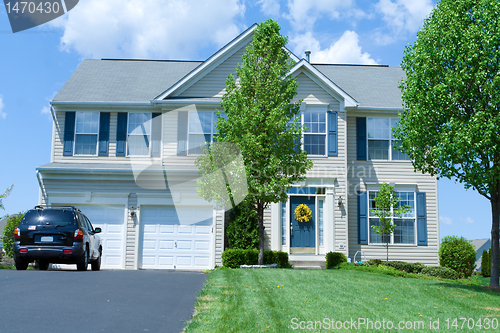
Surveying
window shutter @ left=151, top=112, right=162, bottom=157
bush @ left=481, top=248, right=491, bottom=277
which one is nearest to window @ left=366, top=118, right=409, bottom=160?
bush @ left=481, top=248, right=491, bottom=277

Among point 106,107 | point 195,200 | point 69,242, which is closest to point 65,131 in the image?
point 106,107

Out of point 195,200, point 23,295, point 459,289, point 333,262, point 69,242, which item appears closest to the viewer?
point 23,295

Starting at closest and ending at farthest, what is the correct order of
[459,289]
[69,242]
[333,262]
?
[459,289]
[69,242]
[333,262]

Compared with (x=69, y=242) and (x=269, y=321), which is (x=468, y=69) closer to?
(x=269, y=321)

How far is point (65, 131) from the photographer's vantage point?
1830cm

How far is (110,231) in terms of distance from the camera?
57.3 ft

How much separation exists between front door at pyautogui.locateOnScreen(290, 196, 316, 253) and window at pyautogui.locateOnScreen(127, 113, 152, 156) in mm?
6494

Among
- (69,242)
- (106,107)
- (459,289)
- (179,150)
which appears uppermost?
(106,107)

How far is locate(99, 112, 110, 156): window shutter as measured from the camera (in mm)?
18266

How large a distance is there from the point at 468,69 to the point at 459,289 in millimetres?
5495

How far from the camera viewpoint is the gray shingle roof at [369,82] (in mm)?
19016

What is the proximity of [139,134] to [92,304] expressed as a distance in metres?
12.1

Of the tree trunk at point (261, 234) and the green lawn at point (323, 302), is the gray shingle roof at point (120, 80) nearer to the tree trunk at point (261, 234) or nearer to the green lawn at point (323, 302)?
the tree trunk at point (261, 234)

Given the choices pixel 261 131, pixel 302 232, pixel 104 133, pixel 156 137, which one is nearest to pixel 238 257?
pixel 302 232
